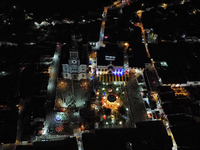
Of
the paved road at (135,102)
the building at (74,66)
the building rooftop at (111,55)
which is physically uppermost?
the building rooftop at (111,55)

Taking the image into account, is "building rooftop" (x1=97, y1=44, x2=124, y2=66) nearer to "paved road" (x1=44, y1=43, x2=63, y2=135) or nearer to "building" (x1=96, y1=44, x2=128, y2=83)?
"building" (x1=96, y1=44, x2=128, y2=83)

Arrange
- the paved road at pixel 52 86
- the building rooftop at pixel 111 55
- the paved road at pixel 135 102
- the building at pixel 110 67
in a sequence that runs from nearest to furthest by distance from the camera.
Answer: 1. the paved road at pixel 52 86
2. the paved road at pixel 135 102
3. the building at pixel 110 67
4. the building rooftop at pixel 111 55

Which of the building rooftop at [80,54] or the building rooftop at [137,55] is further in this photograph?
the building rooftop at [137,55]

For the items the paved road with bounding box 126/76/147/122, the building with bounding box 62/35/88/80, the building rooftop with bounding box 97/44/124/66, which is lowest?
the paved road with bounding box 126/76/147/122

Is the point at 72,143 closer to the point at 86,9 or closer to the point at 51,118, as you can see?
the point at 51,118

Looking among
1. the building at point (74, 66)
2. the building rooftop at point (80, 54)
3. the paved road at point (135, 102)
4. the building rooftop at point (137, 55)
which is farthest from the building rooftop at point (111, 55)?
the paved road at point (135, 102)

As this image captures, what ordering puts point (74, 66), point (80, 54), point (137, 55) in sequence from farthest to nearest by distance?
point (137, 55), point (80, 54), point (74, 66)

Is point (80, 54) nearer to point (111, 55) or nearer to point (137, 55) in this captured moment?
point (111, 55)

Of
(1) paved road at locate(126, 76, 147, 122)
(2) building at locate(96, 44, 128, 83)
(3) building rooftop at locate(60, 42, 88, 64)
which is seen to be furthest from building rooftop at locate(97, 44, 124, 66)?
(1) paved road at locate(126, 76, 147, 122)

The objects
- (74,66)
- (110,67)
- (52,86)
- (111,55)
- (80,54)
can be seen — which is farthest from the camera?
(111,55)

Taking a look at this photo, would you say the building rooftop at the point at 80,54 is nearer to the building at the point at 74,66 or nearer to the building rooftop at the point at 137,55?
the building at the point at 74,66

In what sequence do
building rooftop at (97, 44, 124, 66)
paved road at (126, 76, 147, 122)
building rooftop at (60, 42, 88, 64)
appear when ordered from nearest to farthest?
paved road at (126, 76, 147, 122), building rooftop at (60, 42, 88, 64), building rooftop at (97, 44, 124, 66)

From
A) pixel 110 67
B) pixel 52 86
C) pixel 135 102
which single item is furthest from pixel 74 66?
pixel 135 102
